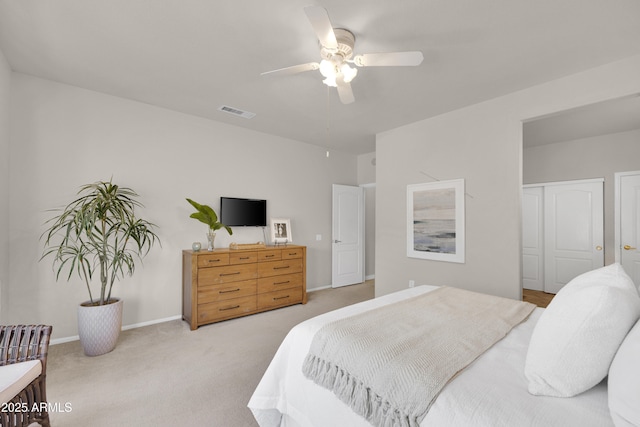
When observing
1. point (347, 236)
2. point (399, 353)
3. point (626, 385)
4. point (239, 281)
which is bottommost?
point (239, 281)

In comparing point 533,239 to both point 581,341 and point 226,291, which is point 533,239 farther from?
point 226,291

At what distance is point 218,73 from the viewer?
8.87 ft

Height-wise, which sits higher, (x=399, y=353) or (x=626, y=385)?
(x=626, y=385)

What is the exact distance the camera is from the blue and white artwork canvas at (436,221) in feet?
11.5

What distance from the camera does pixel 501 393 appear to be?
1026 mm

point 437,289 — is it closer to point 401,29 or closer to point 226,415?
point 226,415

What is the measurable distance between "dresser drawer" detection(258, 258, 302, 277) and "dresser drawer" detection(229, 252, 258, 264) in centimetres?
14

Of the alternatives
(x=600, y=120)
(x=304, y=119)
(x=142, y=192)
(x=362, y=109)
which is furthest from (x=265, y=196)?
(x=600, y=120)

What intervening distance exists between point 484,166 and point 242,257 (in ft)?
10.4

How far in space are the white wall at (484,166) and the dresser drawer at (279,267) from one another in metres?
1.36

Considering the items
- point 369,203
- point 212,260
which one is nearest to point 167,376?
point 212,260

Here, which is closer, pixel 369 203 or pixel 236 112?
pixel 236 112

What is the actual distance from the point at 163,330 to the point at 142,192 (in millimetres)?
1654

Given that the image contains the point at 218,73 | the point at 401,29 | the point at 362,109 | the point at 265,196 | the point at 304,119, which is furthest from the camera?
the point at 265,196
